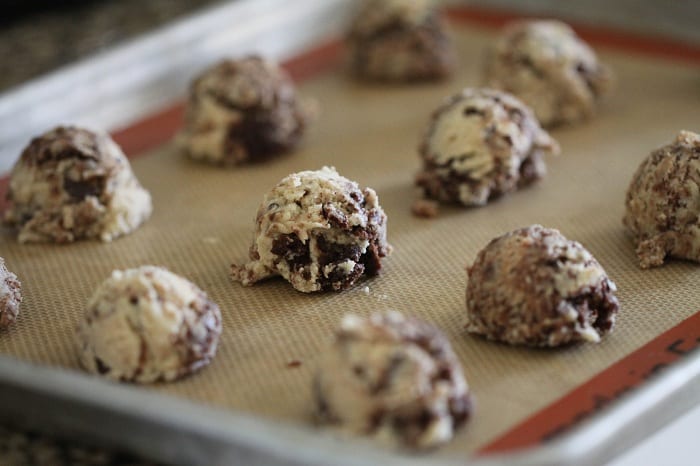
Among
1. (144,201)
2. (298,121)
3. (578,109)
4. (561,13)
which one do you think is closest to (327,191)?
(144,201)

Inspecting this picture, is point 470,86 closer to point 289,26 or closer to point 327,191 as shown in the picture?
point 289,26

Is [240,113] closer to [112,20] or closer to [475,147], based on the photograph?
[475,147]

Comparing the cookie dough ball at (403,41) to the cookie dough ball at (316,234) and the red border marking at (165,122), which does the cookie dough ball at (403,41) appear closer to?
the red border marking at (165,122)

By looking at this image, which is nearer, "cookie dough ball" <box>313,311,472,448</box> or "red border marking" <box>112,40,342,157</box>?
"cookie dough ball" <box>313,311,472,448</box>

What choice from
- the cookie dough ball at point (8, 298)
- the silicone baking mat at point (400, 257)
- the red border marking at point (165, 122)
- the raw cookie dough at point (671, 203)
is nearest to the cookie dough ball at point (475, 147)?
the silicone baking mat at point (400, 257)

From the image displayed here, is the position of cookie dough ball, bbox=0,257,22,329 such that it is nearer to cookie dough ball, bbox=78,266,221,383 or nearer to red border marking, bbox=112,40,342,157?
cookie dough ball, bbox=78,266,221,383

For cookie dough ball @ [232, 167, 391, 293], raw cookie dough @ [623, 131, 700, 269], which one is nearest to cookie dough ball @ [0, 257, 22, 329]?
cookie dough ball @ [232, 167, 391, 293]

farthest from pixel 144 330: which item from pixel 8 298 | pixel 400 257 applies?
pixel 400 257
